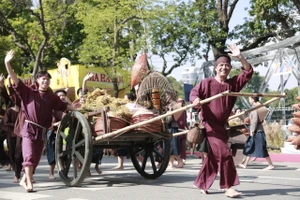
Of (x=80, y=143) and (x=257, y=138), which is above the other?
(x=80, y=143)

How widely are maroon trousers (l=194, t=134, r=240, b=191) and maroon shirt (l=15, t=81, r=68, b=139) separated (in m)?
2.31

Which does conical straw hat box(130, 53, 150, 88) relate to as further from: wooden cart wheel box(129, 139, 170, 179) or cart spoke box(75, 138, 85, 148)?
cart spoke box(75, 138, 85, 148)

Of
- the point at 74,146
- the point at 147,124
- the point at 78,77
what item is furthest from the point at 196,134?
the point at 78,77

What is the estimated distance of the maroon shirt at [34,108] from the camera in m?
7.04

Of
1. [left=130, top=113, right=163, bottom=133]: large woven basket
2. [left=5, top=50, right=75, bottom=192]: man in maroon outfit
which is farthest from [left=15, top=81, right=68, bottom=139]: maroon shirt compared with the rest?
[left=130, top=113, right=163, bottom=133]: large woven basket

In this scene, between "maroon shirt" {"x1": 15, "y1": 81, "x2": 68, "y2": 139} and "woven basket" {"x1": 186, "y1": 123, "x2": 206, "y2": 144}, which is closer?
"woven basket" {"x1": 186, "y1": 123, "x2": 206, "y2": 144}

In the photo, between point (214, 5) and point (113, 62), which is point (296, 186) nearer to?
point (113, 62)

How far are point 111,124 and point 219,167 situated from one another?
171cm

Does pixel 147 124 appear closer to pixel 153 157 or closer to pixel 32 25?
pixel 153 157

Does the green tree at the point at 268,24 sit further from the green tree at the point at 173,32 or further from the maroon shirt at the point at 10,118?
the maroon shirt at the point at 10,118

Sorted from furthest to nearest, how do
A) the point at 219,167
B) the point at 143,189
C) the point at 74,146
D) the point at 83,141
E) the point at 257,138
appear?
1. the point at 257,138
2. the point at 74,146
3. the point at 83,141
4. the point at 143,189
5. the point at 219,167

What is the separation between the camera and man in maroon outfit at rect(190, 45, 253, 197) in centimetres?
622

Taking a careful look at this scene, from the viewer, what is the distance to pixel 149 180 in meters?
8.11

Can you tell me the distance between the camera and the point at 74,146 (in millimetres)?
7371
